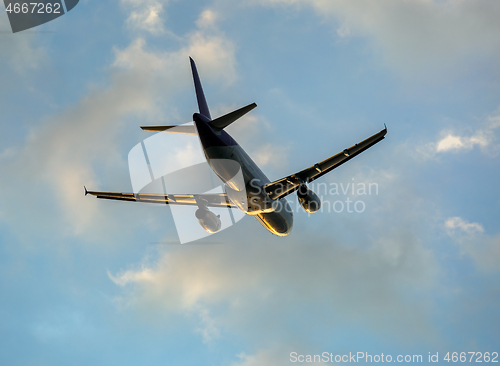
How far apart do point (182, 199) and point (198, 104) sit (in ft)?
28.9

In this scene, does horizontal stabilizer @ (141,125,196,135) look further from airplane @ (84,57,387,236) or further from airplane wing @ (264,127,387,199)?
airplane wing @ (264,127,387,199)

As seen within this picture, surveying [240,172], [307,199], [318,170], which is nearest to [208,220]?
[240,172]

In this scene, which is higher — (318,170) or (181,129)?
(181,129)

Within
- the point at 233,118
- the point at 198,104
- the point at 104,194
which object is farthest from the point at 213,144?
the point at 104,194

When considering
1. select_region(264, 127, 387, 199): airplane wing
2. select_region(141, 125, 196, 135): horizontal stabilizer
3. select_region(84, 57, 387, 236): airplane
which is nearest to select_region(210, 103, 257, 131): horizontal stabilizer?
select_region(84, 57, 387, 236): airplane

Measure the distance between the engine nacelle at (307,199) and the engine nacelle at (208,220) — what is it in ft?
27.0

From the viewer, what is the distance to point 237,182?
26016 millimetres

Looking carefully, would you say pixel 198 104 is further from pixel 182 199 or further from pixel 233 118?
pixel 182 199

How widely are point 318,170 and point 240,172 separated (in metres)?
5.24

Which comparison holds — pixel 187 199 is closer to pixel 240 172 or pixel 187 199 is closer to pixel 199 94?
pixel 240 172

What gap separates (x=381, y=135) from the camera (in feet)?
74.4

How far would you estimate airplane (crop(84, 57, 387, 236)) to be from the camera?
23.9 metres

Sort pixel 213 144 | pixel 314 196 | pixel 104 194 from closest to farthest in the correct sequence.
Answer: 1. pixel 213 144
2. pixel 314 196
3. pixel 104 194

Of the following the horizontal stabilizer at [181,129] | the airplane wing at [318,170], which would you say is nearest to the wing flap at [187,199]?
the airplane wing at [318,170]
